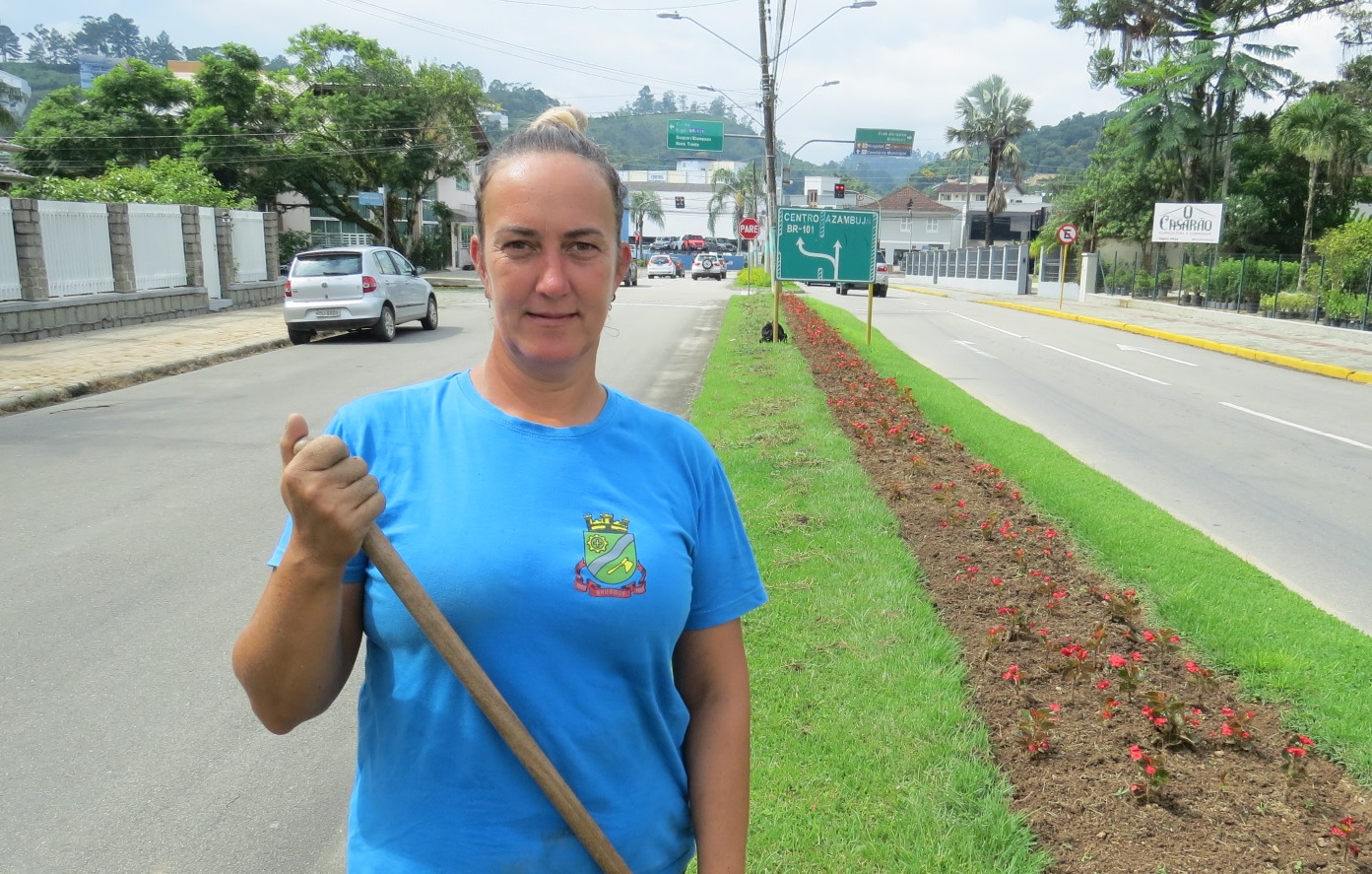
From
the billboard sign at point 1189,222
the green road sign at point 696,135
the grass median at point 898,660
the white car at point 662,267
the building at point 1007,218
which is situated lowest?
the grass median at point 898,660

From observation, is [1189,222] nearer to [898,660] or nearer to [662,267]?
[662,267]

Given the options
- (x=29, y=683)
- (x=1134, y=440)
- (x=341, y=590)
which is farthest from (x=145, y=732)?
(x=1134, y=440)

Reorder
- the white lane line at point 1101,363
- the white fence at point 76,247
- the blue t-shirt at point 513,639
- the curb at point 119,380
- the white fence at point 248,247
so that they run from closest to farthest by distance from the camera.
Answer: the blue t-shirt at point 513,639 < the curb at point 119,380 < the white lane line at point 1101,363 < the white fence at point 76,247 < the white fence at point 248,247

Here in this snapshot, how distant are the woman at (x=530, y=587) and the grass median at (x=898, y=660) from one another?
147 centimetres

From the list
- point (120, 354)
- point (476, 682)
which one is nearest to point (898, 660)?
point (476, 682)

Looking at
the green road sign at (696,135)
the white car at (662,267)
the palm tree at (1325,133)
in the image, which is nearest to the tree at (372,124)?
the green road sign at (696,135)

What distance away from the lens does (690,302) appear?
101 feet

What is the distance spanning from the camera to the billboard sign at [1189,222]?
3047cm

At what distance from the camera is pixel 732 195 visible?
4183 inches

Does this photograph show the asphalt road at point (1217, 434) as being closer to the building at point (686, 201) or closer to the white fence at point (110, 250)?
the white fence at point (110, 250)

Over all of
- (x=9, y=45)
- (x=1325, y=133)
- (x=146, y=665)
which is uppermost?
(x=9, y=45)

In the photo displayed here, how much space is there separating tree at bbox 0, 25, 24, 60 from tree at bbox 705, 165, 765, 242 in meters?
119

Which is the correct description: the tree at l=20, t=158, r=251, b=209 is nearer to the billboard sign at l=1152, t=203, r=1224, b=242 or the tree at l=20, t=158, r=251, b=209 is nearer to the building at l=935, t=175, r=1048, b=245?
the billboard sign at l=1152, t=203, r=1224, b=242

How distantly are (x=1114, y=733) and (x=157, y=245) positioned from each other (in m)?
21.6
